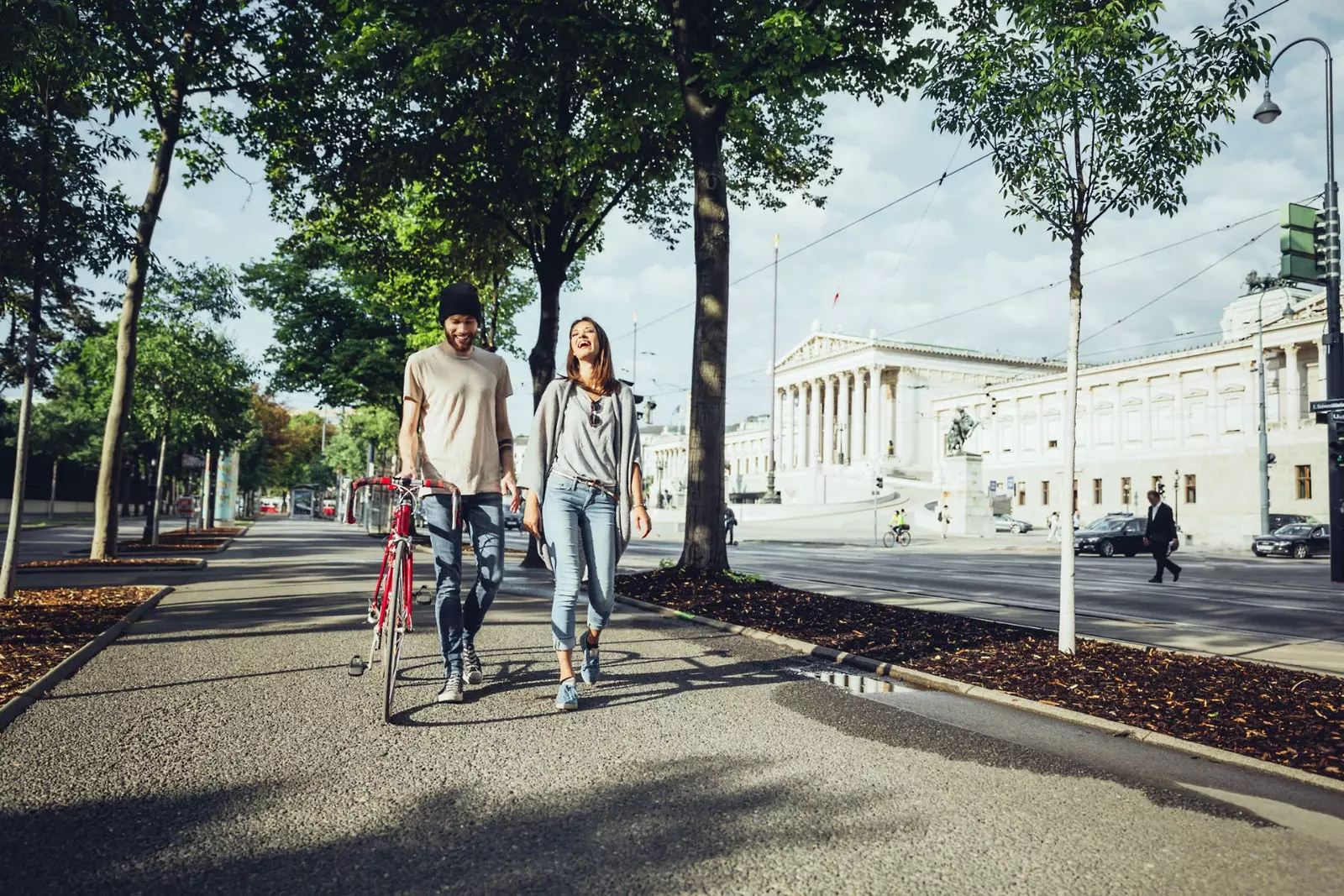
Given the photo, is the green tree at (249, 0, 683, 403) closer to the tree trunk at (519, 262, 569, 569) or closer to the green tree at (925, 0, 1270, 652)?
the tree trunk at (519, 262, 569, 569)

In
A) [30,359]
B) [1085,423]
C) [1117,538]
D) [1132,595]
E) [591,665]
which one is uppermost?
[1085,423]

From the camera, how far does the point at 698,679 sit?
630 cm

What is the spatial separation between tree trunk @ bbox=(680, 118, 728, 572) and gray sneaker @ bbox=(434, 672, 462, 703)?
6.73 m

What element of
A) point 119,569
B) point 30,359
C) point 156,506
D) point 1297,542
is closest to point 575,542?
point 30,359

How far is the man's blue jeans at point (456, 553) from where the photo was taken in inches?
206

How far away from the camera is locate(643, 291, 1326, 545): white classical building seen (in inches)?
2280

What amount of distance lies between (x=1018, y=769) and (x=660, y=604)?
636 cm

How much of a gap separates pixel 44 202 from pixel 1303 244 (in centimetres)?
2057

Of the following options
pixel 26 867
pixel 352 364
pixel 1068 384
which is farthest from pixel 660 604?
pixel 352 364

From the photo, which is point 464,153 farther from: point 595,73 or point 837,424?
point 837,424

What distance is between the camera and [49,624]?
804cm

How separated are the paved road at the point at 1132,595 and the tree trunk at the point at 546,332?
191 inches

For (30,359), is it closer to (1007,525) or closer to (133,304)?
(133,304)

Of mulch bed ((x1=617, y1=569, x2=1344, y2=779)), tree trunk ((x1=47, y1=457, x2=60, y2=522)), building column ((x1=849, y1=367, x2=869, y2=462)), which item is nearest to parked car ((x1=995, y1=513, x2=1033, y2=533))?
building column ((x1=849, y1=367, x2=869, y2=462))
